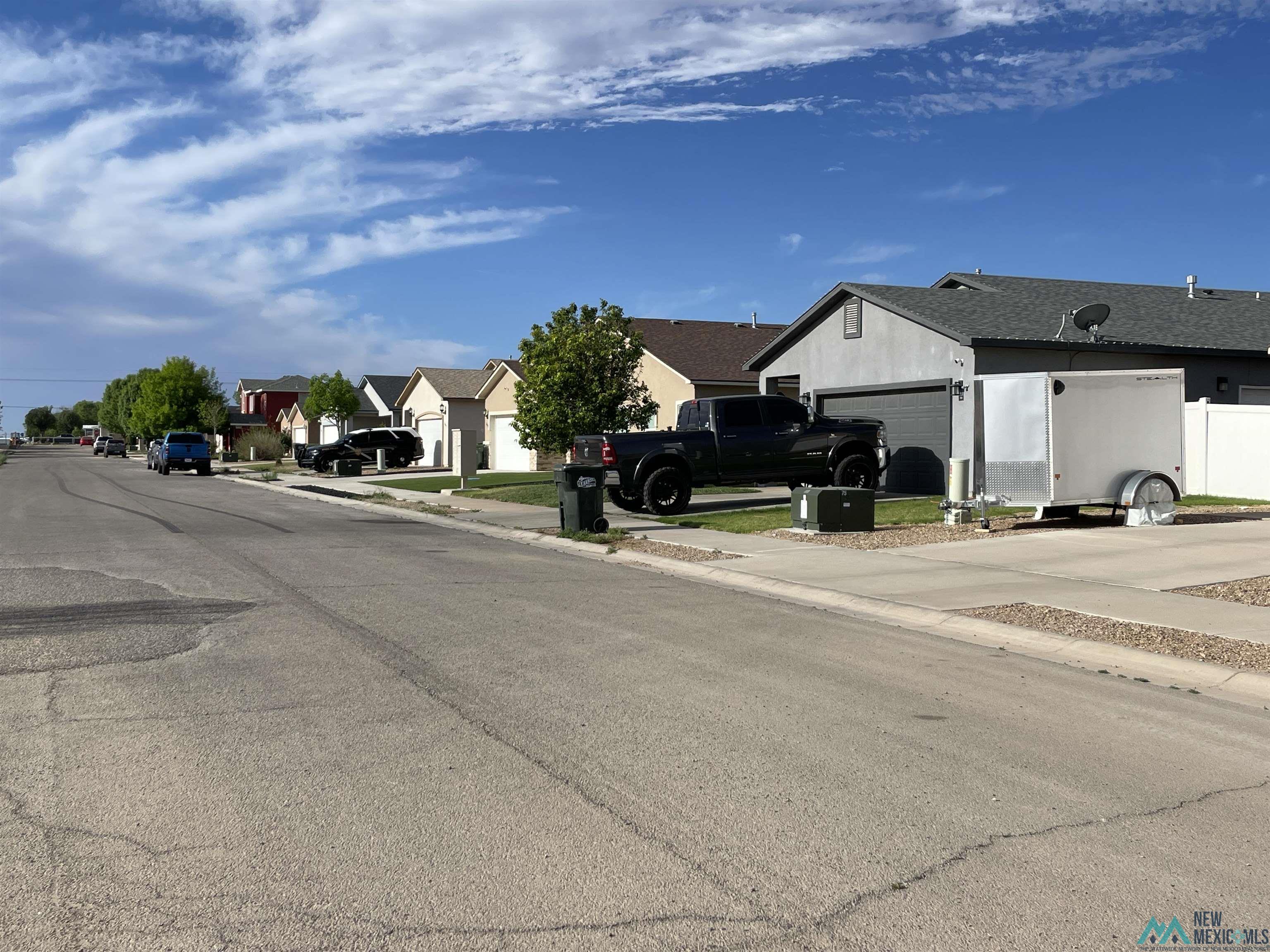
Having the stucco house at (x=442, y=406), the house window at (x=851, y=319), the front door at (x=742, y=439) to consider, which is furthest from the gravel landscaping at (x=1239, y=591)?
the stucco house at (x=442, y=406)

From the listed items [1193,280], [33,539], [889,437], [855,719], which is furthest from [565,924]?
[1193,280]

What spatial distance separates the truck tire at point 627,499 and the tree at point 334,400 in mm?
45794

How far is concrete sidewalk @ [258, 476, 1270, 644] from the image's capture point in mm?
10109

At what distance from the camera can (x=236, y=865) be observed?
4.27 m

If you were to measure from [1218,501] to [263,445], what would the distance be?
194 feet

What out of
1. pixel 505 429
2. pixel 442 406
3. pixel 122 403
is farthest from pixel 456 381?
pixel 122 403

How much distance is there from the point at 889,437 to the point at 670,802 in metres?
Result: 19.6

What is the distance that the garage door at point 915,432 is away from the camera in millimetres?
21969

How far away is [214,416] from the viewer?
92.4 m

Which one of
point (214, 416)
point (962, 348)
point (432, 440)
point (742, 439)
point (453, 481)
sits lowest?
point (453, 481)

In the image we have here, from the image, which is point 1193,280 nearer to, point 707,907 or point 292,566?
point 292,566

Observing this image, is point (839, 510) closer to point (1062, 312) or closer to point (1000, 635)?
point (1000, 635)

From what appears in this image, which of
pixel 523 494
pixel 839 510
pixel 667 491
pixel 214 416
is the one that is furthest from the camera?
pixel 214 416

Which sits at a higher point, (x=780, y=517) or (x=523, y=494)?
(x=523, y=494)
